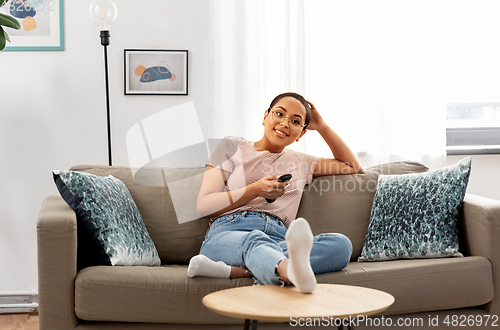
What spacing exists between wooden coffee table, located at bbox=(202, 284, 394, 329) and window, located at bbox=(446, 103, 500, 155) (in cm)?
186

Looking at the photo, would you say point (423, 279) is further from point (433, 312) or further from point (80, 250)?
point (80, 250)

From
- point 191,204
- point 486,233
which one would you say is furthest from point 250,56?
point 486,233

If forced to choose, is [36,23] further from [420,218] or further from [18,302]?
[420,218]

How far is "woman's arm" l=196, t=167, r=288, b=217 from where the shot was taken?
5.70ft

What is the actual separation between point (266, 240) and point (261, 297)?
371 millimetres

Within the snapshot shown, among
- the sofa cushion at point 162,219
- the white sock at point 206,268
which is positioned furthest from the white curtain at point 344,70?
the white sock at point 206,268

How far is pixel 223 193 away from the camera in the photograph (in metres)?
1.83

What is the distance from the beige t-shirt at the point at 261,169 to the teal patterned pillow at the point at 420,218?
1.16ft

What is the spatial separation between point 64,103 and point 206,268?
1.43 m

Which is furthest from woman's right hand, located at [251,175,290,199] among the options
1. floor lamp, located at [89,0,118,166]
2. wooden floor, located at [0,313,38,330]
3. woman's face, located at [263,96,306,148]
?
wooden floor, located at [0,313,38,330]

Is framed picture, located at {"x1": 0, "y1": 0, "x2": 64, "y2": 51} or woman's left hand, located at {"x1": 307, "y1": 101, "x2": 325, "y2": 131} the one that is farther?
framed picture, located at {"x1": 0, "y1": 0, "x2": 64, "y2": 51}

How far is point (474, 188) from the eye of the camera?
269 cm

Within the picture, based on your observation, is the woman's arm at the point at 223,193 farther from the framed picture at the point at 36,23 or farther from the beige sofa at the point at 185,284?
the framed picture at the point at 36,23

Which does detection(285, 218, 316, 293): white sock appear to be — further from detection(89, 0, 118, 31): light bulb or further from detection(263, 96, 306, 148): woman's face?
detection(89, 0, 118, 31): light bulb
